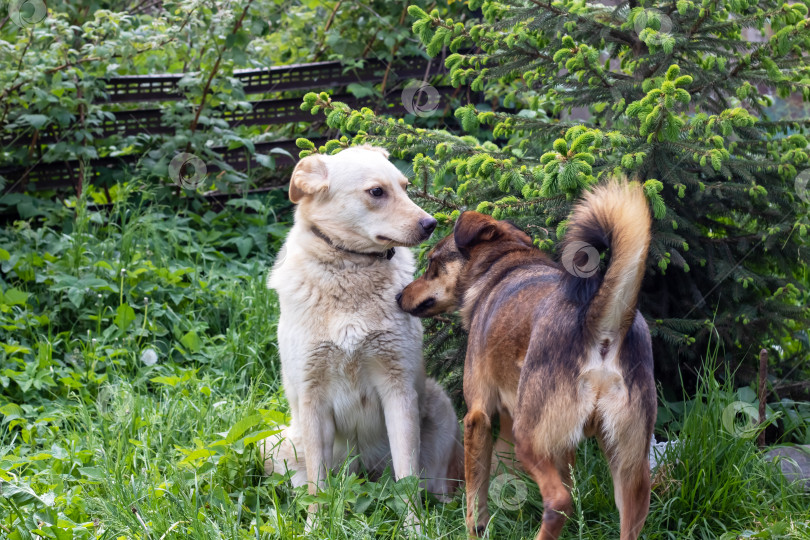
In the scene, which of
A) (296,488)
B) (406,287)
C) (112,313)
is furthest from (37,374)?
(406,287)

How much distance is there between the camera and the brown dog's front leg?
267 centimetres

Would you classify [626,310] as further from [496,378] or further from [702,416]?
[702,416]

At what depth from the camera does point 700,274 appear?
138 inches

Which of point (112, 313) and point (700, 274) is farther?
point (112, 313)

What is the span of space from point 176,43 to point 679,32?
3775mm

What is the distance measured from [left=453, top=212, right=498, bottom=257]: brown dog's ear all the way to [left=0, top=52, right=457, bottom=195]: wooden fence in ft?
10.1

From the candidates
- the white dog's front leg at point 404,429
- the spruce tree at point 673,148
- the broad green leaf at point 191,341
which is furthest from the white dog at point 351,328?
the broad green leaf at point 191,341

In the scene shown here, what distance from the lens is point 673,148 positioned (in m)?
3.10
